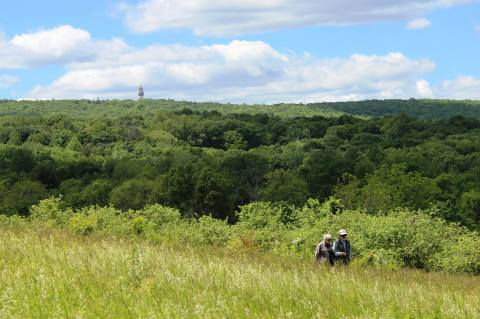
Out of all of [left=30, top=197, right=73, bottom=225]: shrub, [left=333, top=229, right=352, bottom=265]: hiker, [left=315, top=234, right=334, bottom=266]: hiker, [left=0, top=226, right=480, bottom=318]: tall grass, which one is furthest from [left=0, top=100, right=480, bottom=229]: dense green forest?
[left=0, top=226, right=480, bottom=318]: tall grass

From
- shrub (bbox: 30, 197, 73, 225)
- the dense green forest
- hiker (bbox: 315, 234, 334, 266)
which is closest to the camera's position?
hiker (bbox: 315, 234, 334, 266)

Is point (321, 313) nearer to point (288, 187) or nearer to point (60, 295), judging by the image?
point (60, 295)

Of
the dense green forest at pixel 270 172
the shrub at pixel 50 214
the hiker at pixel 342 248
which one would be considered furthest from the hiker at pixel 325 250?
the dense green forest at pixel 270 172

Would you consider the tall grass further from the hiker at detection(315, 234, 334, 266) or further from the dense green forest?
the dense green forest

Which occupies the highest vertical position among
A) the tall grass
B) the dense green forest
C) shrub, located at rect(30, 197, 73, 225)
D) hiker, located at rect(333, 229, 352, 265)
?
the tall grass

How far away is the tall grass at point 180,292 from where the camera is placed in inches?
225

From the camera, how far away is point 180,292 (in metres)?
6.47

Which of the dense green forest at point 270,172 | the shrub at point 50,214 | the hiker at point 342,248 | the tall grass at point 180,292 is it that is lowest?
the dense green forest at point 270,172

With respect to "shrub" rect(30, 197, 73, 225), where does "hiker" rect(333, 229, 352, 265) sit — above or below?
above

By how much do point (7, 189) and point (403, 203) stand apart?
1936 inches

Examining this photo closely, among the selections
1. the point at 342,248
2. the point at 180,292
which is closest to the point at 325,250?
the point at 342,248

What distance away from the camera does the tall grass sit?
5715 millimetres

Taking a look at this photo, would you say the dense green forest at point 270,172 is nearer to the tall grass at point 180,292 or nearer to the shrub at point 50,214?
the shrub at point 50,214

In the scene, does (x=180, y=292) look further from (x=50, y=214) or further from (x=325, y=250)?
(x=50, y=214)
